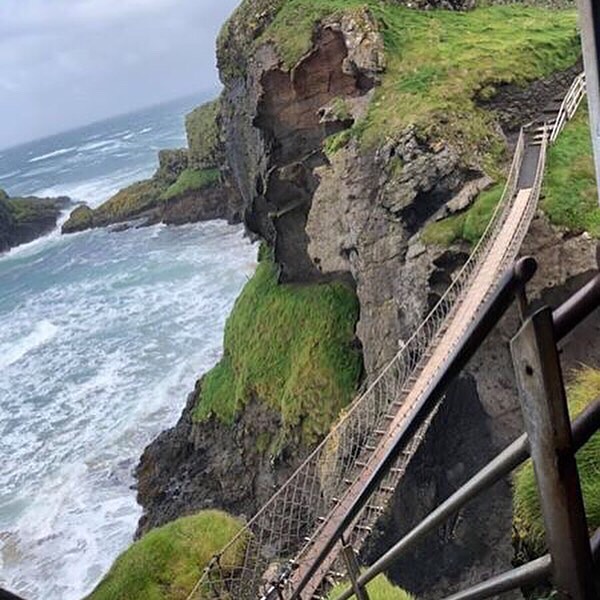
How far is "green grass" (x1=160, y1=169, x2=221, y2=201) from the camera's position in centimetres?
5325

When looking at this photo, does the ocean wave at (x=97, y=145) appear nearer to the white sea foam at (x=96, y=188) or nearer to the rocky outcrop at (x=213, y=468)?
the white sea foam at (x=96, y=188)

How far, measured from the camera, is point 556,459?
1.28 metres

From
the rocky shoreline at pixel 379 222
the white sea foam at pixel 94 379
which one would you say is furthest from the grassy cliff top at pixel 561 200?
the white sea foam at pixel 94 379

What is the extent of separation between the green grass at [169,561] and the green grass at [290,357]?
807 centimetres

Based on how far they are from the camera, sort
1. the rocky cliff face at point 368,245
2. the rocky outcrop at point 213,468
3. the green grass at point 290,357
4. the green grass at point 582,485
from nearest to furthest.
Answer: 1. the green grass at point 582,485
2. the rocky cliff face at point 368,245
3. the green grass at point 290,357
4. the rocky outcrop at point 213,468

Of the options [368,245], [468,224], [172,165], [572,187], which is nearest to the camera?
[572,187]

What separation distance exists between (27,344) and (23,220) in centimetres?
3364

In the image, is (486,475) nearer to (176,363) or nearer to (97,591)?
(97,591)

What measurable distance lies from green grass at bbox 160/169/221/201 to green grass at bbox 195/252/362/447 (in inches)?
1183

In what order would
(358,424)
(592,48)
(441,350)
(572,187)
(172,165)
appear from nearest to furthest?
(592,48), (441,350), (358,424), (572,187), (172,165)

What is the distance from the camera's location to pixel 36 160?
14375cm

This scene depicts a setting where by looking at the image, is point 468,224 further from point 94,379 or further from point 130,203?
point 130,203

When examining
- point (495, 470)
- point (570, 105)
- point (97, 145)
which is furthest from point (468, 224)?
point (97, 145)

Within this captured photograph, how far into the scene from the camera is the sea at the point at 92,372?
2055cm
